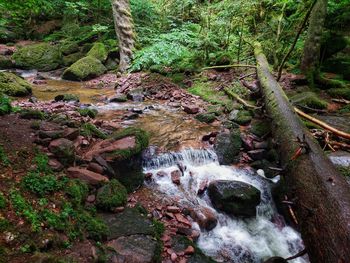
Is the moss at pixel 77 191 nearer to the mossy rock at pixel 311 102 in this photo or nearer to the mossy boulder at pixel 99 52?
the mossy rock at pixel 311 102

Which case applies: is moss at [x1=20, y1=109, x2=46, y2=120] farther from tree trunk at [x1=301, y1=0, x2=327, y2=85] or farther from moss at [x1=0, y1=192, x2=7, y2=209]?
tree trunk at [x1=301, y1=0, x2=327, y2=85]

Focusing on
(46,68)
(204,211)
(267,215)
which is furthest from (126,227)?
(46,68)

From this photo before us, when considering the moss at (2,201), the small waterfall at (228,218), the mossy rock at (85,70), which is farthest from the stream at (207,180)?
the mossy rock at (85,70)

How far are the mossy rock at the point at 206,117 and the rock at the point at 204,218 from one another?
3.17 m

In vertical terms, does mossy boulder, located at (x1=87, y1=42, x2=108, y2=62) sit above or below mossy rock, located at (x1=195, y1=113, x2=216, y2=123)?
above

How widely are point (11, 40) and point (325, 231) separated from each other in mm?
20137

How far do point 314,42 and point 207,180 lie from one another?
6.08 metres

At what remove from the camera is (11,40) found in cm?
1770

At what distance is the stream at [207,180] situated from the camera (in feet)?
13.9

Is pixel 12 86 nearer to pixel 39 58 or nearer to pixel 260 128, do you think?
pixel 39 58

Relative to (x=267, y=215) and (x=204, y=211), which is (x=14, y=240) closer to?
(x=204, y=211)

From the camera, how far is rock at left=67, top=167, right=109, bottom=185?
13.0 feet

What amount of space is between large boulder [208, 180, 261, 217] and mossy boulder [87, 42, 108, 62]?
1045cm

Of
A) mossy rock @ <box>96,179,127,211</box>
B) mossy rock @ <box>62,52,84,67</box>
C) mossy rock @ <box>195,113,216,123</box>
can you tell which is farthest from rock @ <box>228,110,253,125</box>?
mossy rock @ <box>62,52,84,67</box>
